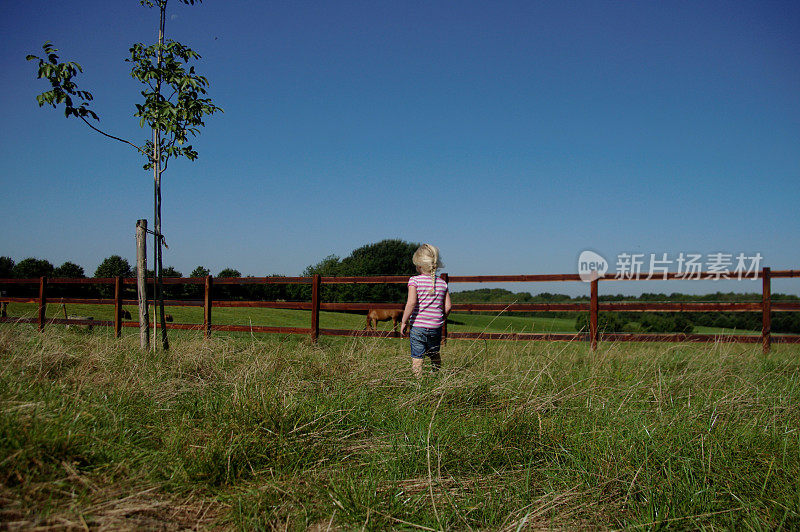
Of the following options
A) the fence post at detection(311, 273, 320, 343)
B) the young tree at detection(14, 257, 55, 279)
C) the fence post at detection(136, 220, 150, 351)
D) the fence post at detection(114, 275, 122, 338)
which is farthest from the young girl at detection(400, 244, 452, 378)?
the young tree at detection(14, 257, 55, 279)

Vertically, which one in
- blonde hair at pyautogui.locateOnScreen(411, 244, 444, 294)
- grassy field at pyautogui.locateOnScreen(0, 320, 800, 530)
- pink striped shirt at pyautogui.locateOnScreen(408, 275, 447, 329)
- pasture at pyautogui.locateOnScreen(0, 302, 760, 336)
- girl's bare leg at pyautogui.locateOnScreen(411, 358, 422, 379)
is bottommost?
pasture at pyautogui.locateOnScreen(0, 302, 760, 336)

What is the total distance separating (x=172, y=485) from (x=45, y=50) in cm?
449

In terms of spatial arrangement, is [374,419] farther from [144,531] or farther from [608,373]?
[608,373]

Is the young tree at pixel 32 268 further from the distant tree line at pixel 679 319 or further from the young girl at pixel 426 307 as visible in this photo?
the young girl at pixel 426 307

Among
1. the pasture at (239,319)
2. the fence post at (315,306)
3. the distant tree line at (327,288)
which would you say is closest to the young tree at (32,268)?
the distant tree line at (327,288)

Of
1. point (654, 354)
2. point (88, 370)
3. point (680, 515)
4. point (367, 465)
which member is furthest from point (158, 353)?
point (654, 354)

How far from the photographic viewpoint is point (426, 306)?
4367mm

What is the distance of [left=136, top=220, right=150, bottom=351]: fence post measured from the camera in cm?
528

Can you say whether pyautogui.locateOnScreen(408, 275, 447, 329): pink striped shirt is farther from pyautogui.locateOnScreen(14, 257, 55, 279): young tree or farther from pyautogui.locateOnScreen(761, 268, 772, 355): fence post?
pyautogui.locateOnScreen(14, 257, 55, 279): young tree

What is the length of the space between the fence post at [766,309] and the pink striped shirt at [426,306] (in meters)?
5.55

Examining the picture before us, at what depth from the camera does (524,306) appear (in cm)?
587

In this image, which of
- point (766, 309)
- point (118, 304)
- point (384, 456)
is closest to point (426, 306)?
point (384, 456)

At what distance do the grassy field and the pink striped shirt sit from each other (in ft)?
2.77

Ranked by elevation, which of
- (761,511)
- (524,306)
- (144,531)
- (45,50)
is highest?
(45,50)
